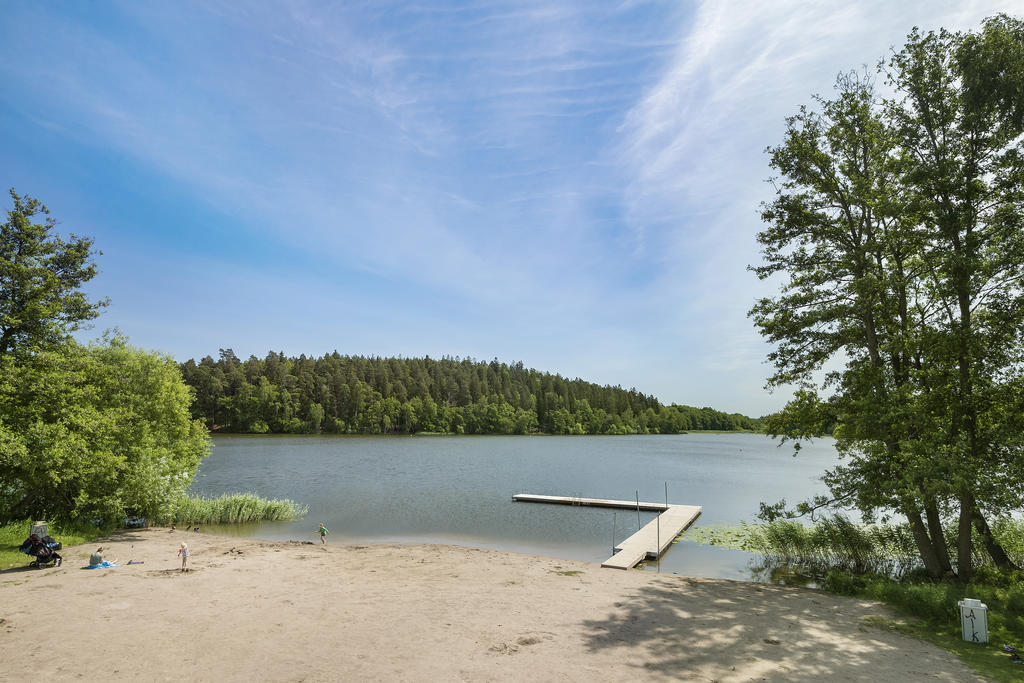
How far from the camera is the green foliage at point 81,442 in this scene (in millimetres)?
15117

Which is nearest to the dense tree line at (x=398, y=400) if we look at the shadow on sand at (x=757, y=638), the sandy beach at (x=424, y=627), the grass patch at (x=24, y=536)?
the grass patch at (x=24, y=536)

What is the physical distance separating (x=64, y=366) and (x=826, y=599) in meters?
24.3

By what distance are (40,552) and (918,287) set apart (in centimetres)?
2480

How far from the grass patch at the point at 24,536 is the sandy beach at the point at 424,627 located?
1.08m

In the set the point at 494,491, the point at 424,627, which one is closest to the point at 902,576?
the point at 424,627

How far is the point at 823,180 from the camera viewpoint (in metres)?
14.0

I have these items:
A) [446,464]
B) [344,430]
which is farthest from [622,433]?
[446,464]

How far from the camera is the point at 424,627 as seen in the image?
30.6 ft

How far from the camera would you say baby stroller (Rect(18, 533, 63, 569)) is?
1313 centimetres

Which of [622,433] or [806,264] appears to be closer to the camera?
[806,264]

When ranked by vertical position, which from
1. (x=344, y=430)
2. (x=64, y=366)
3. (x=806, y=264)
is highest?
(x=806, y=264)

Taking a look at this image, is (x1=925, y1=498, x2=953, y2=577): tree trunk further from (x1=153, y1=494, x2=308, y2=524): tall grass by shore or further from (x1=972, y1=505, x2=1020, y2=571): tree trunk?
(x1=153, y1=494, x2=308, y2=524): tall grass by shore

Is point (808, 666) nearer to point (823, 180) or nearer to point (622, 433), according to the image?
point (823, 180)

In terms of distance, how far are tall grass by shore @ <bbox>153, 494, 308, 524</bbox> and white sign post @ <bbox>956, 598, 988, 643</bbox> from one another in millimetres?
25424
